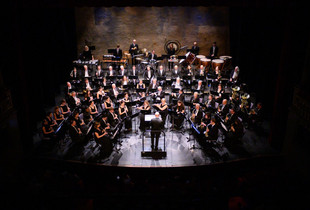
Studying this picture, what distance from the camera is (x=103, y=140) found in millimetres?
9836

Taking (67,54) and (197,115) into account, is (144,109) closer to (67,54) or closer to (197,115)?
(197,115)

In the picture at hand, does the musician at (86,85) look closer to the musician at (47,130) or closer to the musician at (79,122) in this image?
the musician at (79,122)

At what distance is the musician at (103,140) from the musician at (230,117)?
14.7 ft

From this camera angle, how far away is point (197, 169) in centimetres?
812

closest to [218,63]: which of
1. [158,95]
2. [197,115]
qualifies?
[158,95]

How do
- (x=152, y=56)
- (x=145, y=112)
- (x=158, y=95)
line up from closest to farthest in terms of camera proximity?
(x=145, y=112)
(x=158, y=95)
(x=152, y=56)

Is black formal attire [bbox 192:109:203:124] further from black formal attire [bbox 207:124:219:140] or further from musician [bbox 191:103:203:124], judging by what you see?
black formal attire [bbox 207:124:219:140]

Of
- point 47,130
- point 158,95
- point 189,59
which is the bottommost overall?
point 47,130

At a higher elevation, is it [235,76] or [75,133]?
[235,76]

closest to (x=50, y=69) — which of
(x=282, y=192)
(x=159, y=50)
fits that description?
(x=159, y=50)

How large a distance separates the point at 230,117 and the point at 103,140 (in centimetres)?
482

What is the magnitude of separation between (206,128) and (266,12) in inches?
246

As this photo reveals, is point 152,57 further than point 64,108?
Yes

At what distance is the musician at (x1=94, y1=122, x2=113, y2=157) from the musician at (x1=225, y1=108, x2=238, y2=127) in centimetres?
447
